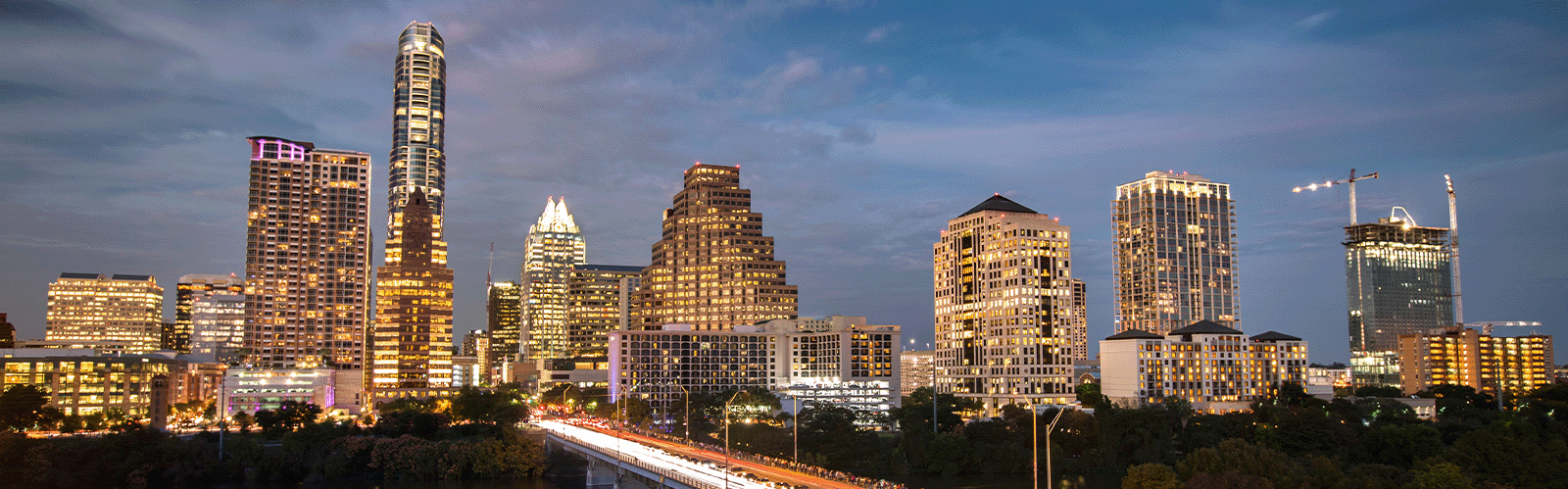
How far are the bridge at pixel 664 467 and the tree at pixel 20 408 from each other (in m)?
79.2

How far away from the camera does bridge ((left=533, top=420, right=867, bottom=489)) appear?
326 feet

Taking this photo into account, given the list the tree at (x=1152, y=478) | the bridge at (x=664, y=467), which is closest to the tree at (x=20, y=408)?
the bridge at (x=664, y=467)

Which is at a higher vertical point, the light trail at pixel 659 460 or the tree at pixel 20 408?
the tree at pixel 20 408

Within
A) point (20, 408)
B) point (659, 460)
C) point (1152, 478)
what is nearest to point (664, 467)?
point (659, 460)

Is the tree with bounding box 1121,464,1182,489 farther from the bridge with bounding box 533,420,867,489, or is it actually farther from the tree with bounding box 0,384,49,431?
the tree with bounding box 0,384,49,431

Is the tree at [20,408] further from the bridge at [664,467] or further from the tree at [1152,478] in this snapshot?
the tree at [1152,478]

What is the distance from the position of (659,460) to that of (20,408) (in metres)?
115

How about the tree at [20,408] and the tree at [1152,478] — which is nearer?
the tree at [1152,478]

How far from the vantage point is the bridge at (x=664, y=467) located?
326 ft

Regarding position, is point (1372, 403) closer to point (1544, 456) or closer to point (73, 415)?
point (1544, 456)

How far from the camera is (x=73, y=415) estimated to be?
19612cm

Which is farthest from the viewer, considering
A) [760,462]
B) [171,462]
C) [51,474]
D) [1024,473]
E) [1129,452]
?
[1129,452]

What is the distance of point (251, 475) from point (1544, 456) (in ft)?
507

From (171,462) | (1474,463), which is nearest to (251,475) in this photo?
(171,462)
